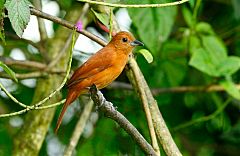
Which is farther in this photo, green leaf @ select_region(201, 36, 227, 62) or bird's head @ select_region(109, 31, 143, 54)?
green leaf @ select_region(201, 36, 227, 62)

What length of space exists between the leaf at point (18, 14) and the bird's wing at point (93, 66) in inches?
24.7

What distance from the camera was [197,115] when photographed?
12.6ft

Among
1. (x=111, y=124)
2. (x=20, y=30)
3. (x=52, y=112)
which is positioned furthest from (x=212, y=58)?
(x=20, y=30)

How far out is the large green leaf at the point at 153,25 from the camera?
3.14m

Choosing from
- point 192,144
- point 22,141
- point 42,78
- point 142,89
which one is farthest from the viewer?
point 192,144

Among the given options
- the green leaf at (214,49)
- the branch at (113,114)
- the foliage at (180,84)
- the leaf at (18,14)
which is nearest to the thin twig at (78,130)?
the foliage at (180,84)

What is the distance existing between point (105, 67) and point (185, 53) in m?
1.26

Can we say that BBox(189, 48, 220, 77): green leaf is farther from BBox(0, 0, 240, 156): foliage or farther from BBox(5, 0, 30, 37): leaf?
BBox(5, 0, 30, 37): leaf

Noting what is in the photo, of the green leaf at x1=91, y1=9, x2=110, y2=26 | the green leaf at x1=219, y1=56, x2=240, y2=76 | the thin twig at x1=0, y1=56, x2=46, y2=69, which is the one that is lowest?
the green leaf at x1=91, y1=9, x2=110, y2=26

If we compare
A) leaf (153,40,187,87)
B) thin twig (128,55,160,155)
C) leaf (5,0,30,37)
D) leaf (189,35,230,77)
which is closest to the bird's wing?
thin twig (128,55,160,155)

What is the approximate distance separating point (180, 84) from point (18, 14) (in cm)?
207

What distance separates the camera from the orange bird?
251 cm

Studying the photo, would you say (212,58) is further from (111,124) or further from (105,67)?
(105,67)

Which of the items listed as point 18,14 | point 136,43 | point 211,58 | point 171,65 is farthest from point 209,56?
point 18,14
